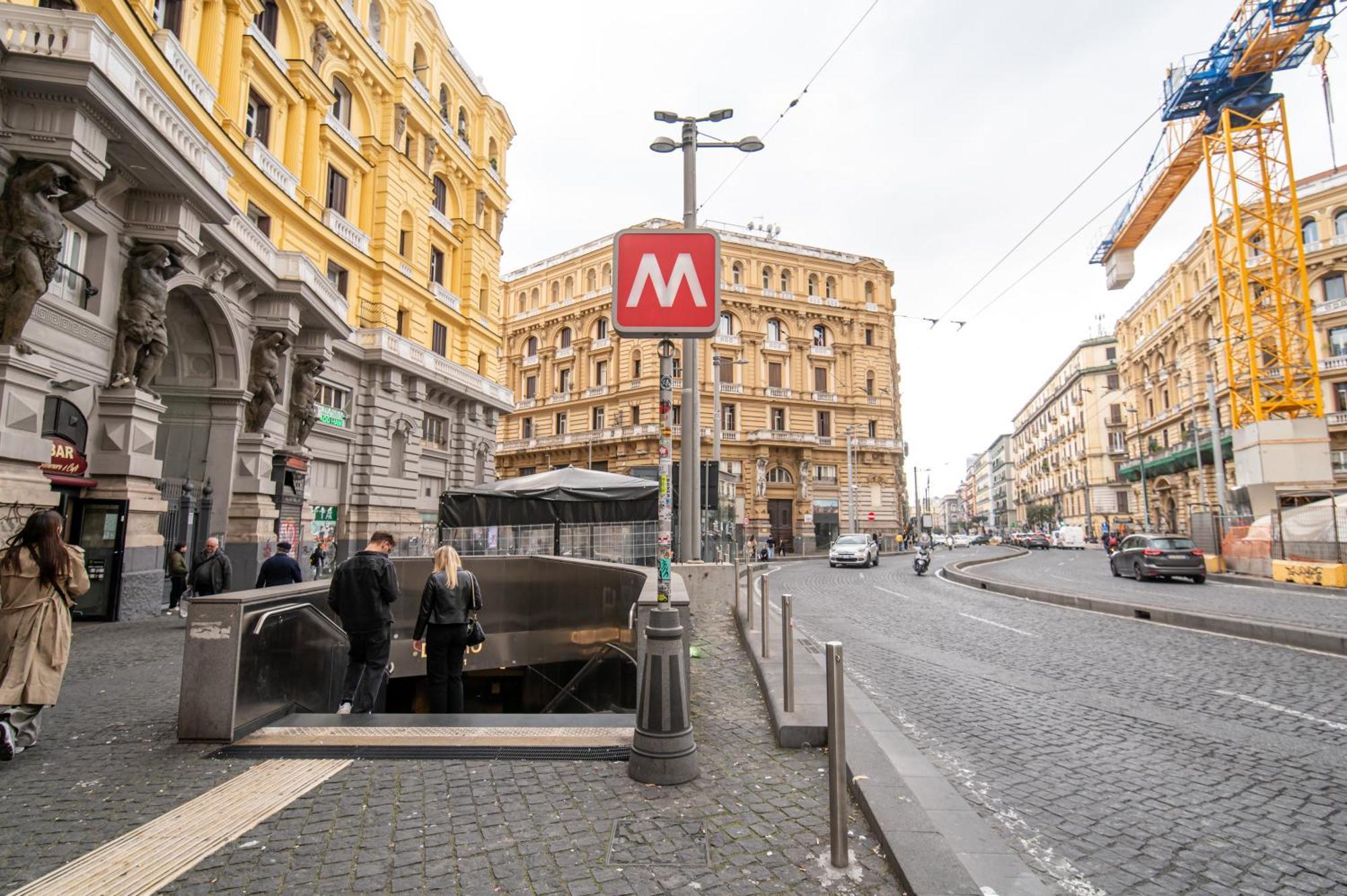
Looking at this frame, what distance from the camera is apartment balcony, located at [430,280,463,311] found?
86.3ft

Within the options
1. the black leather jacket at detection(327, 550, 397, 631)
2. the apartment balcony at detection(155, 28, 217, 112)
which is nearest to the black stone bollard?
the black leather jacket at detection(327, 550, 397, 631)

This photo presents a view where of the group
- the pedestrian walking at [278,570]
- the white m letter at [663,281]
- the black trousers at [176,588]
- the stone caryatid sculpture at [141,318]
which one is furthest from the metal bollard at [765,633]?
the stone caryatid sculpture at [141,318]

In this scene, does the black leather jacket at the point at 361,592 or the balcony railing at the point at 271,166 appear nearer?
the black leather jacket at the point at 361,592

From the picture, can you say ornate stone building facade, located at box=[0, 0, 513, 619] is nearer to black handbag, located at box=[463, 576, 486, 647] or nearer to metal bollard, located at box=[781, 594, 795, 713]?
black handbag, located at box=[463, 576, 486, 647]

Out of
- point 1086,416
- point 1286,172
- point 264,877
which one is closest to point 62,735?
point 264,877

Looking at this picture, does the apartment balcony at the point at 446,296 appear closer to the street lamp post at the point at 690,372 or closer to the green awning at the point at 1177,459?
the street lamp post at the point at 690,372

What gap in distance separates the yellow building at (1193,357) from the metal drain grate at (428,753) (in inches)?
1249

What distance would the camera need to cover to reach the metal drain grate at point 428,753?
4516 mm

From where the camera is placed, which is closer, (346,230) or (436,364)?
(346,230)

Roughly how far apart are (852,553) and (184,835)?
2841 cm

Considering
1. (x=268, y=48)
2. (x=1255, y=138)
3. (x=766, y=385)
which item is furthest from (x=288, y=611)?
(x=766, y=385)

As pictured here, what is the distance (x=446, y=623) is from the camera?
647 centimetres

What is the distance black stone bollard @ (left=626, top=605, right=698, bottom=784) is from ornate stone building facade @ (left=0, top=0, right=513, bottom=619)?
10.3 m

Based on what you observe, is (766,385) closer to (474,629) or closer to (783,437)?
(783,437)
